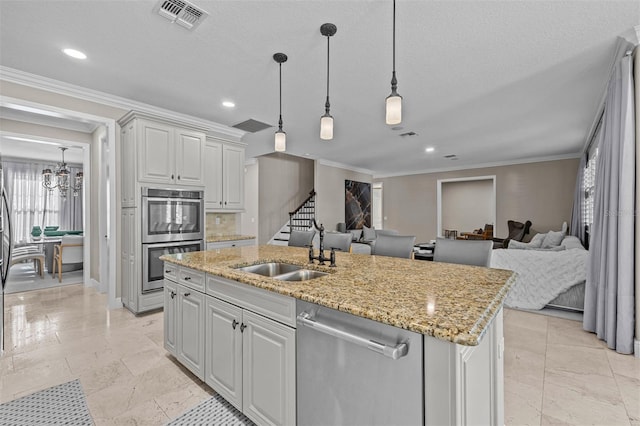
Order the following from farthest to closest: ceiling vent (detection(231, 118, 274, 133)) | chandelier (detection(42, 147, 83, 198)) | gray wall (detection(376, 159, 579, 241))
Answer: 1. gray wall (detection(376, 159, 579, 241))
2. chandelier (detection(42, 147, 83, 198))
3. ceiling vent (detection(231, 118, 274, 133))

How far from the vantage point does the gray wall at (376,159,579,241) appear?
7160mm

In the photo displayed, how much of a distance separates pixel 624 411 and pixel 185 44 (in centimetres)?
421

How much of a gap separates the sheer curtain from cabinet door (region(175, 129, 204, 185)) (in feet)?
22.4

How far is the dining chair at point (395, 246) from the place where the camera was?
2.91 metres

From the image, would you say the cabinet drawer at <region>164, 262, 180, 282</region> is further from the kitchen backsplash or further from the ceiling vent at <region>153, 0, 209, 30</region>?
the kitchen backsplash

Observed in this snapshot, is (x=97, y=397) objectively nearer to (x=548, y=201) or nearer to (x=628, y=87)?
Answer: (x=628, y=87)

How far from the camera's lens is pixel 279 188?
8406 millimetres

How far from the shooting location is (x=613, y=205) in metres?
2.65

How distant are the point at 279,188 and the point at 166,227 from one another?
15.9 feet

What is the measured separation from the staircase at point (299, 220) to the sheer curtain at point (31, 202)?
6195 mm

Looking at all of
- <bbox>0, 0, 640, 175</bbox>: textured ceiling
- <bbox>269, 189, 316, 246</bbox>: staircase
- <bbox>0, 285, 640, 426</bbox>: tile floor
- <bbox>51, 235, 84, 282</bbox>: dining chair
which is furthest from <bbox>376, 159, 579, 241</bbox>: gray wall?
<bbox>51, 235, 84, 282</bbox>: dining chair

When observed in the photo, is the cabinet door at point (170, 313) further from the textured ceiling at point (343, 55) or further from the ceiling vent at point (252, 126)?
the ceiling vent at point (252, 126)

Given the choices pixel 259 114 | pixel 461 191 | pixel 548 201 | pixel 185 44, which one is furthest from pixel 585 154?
pixel 185 44

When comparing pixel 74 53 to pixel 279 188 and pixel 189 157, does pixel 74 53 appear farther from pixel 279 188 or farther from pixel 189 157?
pixel 279 188
